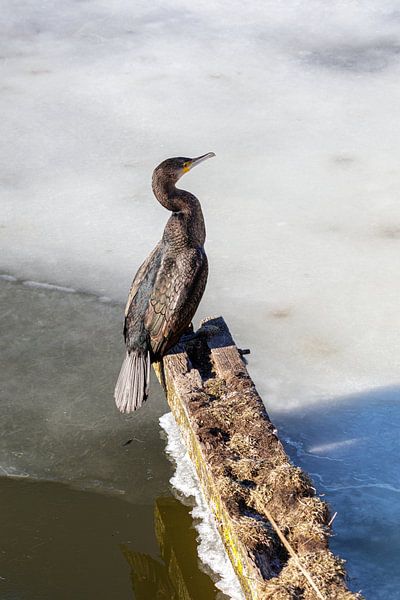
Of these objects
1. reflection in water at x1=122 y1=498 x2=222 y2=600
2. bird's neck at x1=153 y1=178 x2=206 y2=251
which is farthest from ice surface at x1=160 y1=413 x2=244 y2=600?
bird's neck at x1=153 y1=178 x2=206 y2=251

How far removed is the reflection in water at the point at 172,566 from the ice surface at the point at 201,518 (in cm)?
4

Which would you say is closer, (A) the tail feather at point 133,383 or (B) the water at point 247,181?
(A) the tail feather at point 133,383

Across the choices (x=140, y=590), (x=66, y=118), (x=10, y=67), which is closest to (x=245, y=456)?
(x=140, y=590)

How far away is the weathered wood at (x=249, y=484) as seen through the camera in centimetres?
334

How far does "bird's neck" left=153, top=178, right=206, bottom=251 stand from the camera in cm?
486

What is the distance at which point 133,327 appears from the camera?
15.8 ft

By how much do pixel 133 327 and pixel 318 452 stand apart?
102cm

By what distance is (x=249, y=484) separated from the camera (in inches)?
152

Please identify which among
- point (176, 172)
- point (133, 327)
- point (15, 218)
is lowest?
point (15, 218)

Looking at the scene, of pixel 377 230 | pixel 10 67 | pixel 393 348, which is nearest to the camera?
pixel 393 348

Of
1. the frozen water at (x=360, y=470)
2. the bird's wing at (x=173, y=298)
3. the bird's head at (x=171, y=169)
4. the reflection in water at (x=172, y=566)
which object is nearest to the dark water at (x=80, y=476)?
the reflection in water at (x=172, y=566)

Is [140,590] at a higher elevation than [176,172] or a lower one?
lower

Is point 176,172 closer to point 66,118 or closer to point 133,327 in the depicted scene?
point 133,327

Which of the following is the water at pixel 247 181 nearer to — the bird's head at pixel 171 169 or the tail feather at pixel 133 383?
the tail feather at pixel 133 383
